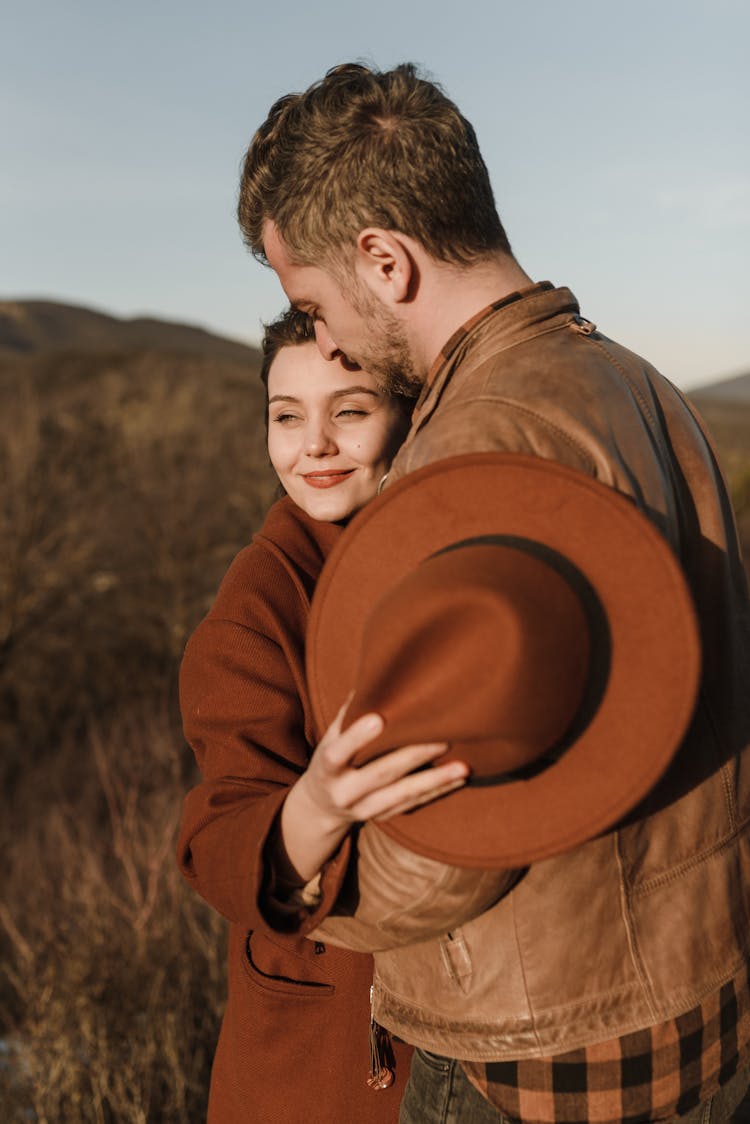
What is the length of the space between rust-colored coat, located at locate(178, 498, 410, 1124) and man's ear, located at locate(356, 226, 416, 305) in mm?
544

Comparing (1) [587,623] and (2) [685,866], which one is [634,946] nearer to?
(2) [685,866]

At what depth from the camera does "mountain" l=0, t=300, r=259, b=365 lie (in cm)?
5884

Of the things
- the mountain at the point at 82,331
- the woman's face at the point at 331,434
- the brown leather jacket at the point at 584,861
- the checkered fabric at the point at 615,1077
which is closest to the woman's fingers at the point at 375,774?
the brown leather jacket at the point at 584,861

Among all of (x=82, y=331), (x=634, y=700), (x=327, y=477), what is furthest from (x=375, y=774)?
(x=82, y=331)

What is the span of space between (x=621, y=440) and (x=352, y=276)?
56 centimetres

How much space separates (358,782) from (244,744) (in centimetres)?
44

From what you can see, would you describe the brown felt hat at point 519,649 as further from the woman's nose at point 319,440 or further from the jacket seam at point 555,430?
the woman's nose at point 319,440

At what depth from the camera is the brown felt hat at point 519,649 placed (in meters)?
1.00

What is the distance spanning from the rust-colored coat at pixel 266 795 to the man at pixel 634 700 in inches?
8.9

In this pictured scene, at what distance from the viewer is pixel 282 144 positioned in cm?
160

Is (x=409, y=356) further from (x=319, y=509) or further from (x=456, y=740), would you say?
(x=456, y=740)

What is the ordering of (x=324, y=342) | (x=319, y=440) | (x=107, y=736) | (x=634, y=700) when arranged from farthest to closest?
(x=107, y=736) < (x=319, y=440) < (x=324, y=342) < (x=634, y=700)

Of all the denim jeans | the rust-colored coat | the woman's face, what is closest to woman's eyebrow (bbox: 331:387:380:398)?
the woman's face

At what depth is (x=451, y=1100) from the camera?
1.43 metres
